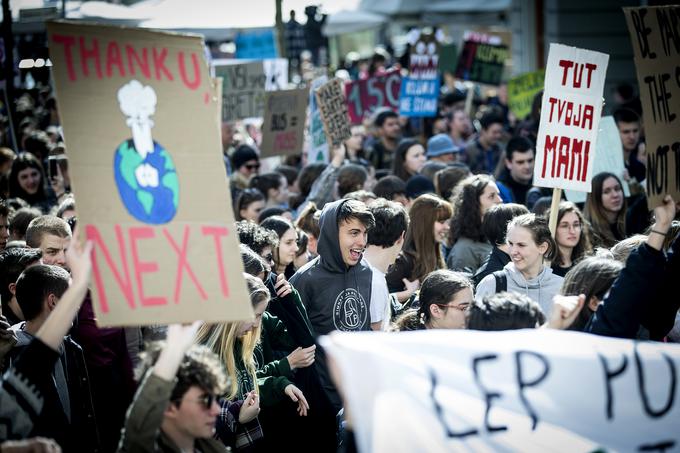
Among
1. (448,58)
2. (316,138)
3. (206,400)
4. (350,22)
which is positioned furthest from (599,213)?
(350,22)

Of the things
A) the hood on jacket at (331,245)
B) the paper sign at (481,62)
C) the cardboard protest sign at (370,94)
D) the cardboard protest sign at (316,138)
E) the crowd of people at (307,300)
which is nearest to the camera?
the crowd of people at (307,300)

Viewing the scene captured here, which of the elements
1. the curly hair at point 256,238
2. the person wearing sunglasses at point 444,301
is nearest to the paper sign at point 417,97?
the curly hair at point 256,238

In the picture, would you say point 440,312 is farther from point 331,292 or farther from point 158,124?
point 158,124

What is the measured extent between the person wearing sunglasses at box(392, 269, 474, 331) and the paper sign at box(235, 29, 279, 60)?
40.5 ft

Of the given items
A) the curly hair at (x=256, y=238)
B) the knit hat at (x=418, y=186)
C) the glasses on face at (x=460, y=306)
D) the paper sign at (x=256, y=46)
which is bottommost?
the knit hat at (x=418, y=186)

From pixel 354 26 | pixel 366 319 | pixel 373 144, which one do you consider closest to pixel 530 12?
pixel 354 26

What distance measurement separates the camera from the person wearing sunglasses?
15.8 feet

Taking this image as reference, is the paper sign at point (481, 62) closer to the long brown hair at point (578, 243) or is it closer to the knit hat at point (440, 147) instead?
the knit hat at point (440, 147)

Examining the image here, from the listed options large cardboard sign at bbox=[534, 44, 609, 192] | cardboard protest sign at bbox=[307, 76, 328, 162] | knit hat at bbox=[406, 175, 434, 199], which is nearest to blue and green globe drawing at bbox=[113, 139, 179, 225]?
large cardboard sign at bbox=[534, 44, 609, 192]

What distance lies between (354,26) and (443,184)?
17.6 metres

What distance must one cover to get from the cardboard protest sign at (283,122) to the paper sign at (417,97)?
6.35 feet

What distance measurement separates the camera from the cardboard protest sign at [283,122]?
10984 millimetres

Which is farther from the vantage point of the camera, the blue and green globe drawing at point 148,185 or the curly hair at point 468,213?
the curly hair at point 468,213

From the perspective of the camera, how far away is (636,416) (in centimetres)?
341
